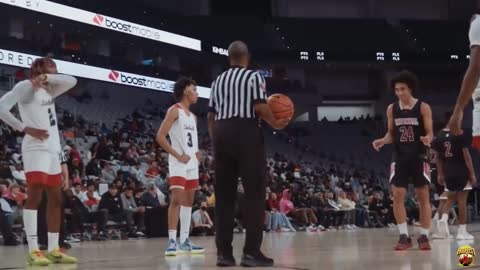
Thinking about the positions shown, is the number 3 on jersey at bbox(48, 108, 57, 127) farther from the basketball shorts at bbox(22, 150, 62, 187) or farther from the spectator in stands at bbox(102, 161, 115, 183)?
the spectator in stands at bbox(102, 161, 115, 183)

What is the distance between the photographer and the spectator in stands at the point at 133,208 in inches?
472

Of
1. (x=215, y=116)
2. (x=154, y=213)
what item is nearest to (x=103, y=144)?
(x=154, y=213)

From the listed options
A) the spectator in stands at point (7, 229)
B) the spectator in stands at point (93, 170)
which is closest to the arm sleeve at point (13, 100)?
the spectator in stands at point (7, 229)

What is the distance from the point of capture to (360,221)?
1681 cm

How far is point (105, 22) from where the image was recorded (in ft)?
67.3

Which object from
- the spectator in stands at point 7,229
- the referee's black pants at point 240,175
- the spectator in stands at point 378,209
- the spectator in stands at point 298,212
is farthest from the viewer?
the spectator in stands at point 378,209

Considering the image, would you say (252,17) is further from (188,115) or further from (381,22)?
(188,115)

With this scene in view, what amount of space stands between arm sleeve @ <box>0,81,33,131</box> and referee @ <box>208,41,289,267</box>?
5.73ft

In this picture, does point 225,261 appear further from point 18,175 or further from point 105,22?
point 105,22

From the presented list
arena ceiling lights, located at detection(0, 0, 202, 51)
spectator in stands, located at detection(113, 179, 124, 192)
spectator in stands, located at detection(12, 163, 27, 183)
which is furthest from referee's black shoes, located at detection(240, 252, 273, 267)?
arena ceiling lights, located at detection(0, 0, 202, 51)

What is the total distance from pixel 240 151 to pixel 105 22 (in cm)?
1671

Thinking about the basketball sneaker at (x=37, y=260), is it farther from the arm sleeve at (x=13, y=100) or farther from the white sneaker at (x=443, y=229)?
the white sneaker at (x=443, y=229)

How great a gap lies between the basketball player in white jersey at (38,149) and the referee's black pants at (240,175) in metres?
1.49

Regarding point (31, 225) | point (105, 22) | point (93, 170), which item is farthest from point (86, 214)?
point (105, 22)
